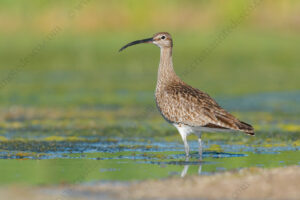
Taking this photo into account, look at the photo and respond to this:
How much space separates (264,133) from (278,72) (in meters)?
13.9

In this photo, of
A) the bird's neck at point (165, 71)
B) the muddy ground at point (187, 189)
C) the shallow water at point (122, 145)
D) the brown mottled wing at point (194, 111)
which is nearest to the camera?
the muddy ground at point (187, 189)

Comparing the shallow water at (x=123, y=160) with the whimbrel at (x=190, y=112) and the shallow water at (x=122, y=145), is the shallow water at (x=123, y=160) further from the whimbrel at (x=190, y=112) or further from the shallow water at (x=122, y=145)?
the whimbrel at (x=190, y=112)

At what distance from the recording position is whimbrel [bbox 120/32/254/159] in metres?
12.6

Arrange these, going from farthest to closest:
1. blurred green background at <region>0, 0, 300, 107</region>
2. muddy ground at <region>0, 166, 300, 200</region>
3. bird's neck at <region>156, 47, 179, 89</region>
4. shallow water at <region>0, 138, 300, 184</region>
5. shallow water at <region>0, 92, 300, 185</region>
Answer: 1. blurred green background at <region>0, 0, 300, 107</region>
2. bird's neck at <region>156, 47, 179, 89</region>
3. shallow water at <region>0, 92, 300, 185</region>
4. shallow water at <region>0, 138, 300, 184</region>
5. muddy ground at <region>0, 166, 300, 200</region>

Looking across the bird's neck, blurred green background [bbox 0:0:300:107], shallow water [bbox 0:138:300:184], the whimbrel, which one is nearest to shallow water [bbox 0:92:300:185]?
shallow water [bbox 0:138:300:184]

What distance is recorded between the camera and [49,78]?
93.5ft

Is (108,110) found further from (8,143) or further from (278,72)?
(278,72)

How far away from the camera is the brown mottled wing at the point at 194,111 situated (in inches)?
496

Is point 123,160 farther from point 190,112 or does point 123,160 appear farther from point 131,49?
point 131,49

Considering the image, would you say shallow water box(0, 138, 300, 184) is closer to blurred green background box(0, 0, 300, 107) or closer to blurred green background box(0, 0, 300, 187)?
blurred green background box(0, 0, 300, 187)

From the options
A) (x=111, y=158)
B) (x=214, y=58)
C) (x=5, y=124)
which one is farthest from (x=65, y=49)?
(x=111, y=158)

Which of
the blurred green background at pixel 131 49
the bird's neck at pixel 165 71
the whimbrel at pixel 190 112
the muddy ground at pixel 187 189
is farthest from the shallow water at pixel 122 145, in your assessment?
the blurred green background at pixel 131 49

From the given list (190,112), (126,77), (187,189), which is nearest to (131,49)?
(126,77)

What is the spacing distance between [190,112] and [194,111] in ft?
0.23
